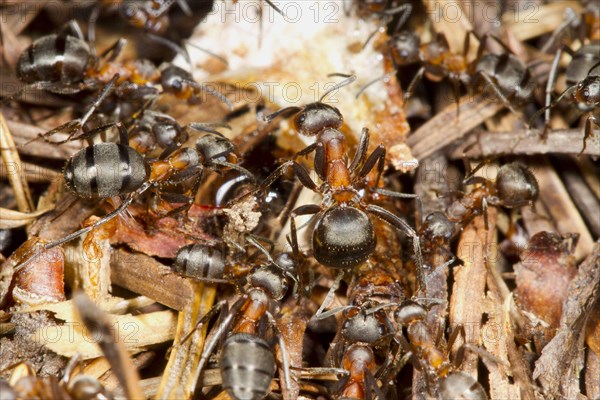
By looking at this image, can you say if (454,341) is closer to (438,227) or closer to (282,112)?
(438,227)

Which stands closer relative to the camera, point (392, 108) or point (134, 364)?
point (134, 364)

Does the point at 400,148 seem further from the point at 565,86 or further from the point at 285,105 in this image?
the point at 565,86

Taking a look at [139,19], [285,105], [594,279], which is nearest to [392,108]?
[285,105]

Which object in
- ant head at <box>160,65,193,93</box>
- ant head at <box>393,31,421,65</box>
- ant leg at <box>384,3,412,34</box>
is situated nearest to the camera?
ant head at <box>160,65,193,93</box>

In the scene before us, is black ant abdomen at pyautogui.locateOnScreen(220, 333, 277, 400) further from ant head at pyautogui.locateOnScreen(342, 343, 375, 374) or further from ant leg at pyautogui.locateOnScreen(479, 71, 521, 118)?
ant leg at pyautogui.locateOnScreen(479, 71, 521, 118)

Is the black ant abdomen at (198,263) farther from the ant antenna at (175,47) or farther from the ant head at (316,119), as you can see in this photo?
the ant antenna at (175,47)

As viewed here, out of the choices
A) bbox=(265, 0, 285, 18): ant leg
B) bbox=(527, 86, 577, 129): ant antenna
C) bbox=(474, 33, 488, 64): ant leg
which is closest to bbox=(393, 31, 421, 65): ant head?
bbox=(474, 33, 488, 64): ant leg
